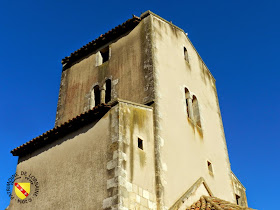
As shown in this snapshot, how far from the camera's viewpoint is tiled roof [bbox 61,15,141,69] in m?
14.9

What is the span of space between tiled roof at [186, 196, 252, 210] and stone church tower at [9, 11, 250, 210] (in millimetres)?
58

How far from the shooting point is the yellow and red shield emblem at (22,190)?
1150cm

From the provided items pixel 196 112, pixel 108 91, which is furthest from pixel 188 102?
pixel 108 91

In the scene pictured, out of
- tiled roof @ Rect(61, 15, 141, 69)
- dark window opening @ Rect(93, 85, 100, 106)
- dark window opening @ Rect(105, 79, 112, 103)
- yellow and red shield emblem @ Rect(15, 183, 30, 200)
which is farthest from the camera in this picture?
tiled roof @ Rect(61, 15, 141, 69)

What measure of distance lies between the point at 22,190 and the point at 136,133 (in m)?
4.09

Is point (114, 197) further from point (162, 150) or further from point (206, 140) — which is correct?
point (206, 140)

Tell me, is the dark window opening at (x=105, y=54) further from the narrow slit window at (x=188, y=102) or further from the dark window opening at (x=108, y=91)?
the narrow slit window at (x=188, y=102)

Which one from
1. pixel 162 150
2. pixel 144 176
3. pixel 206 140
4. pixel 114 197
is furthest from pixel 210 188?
pixel 114 197

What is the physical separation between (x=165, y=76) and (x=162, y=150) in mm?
3190

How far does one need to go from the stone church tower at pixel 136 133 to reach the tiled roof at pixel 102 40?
0.13 ft

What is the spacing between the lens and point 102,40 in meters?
15.8

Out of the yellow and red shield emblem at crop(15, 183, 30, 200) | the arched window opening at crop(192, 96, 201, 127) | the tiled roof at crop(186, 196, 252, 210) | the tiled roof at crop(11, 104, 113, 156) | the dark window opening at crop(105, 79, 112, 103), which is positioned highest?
the dark window opening at crop(105, 79, 112, 103)

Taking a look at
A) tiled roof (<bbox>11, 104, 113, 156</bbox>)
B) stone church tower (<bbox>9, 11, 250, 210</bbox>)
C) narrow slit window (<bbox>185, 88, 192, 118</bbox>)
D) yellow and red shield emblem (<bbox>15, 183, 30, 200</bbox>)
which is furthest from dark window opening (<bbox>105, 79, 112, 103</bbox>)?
yellow and red shield emblem (<bbox>15, 183, 30, 200</bbox>)

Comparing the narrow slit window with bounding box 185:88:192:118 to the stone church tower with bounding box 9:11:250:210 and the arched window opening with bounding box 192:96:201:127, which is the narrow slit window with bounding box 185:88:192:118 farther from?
the arched window opening with bounding box 192:96:201:127
